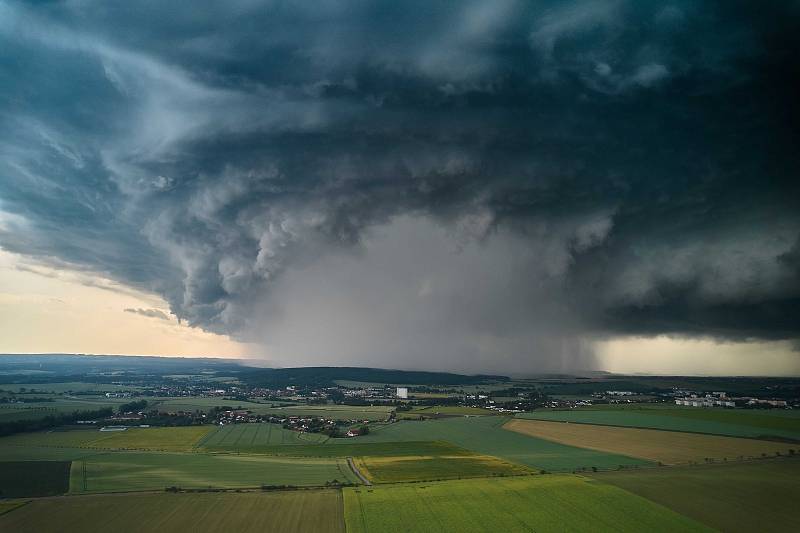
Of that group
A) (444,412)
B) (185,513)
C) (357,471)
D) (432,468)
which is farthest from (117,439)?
(444,412)

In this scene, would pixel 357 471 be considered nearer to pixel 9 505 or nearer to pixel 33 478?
pixel 9 505

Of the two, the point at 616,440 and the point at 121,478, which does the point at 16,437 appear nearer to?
the point at 121,478

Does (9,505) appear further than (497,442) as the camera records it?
No

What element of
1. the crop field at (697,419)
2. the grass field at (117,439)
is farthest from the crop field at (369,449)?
the crop field at (697,419)

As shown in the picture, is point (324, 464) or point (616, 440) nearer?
point (324, 464)

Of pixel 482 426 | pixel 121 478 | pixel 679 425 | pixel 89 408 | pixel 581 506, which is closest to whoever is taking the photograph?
pixel 581 506

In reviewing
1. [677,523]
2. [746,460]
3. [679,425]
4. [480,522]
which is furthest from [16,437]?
[679,425]

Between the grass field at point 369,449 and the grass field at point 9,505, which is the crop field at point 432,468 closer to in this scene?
the grass field at point 369,449
